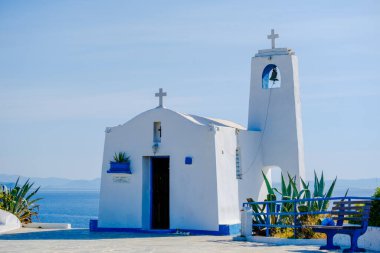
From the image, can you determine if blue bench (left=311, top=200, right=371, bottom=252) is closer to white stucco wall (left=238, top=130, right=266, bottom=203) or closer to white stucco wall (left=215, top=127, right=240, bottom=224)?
white stucco wall (left=215, top=127, right=240, bottom=224)

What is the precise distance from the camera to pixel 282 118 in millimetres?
26125

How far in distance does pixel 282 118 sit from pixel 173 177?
4.98m

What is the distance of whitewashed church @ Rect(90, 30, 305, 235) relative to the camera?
22.8 meters

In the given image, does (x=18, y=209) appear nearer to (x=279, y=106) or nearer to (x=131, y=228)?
(x=131, y=228)

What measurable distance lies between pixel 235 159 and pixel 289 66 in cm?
423

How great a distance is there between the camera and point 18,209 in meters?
26.5

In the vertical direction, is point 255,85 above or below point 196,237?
above

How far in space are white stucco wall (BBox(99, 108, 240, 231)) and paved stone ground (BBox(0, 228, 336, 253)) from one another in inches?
42.5

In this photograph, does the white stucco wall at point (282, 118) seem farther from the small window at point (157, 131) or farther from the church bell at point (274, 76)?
the small window at point (157, 131)

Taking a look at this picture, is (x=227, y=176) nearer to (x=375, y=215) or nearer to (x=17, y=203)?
(x=375, y=215)

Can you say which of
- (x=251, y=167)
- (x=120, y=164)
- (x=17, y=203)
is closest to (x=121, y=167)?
(x=120, y=164)

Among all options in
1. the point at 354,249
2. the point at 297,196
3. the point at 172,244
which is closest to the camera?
the point at 354,249

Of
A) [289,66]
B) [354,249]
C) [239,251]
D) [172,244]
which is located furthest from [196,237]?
[289,66]

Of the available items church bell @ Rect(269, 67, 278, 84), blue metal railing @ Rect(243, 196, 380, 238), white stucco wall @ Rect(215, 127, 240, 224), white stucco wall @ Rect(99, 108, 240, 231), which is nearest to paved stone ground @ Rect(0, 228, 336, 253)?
blue metal railing @ Rect(243, 196, 380, 238)
